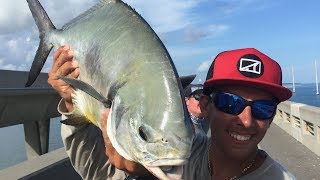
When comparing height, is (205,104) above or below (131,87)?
below

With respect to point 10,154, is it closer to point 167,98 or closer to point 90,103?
point 90,103

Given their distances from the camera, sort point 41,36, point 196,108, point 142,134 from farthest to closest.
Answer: point 196,108
point 41,36
point 142,134

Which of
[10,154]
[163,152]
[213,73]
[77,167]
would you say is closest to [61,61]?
[77,167]

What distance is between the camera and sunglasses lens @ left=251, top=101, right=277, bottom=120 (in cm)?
339

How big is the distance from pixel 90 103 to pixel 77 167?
0.71 meters

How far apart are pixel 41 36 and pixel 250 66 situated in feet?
5.23

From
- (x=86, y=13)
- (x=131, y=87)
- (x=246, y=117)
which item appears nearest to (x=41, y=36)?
(x=86, y=13)

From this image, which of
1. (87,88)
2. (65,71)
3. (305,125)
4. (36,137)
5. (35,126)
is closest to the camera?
(87,88)

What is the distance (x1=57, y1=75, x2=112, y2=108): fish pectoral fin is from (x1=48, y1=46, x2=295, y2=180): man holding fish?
0.24 metres

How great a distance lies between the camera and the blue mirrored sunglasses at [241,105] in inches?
133

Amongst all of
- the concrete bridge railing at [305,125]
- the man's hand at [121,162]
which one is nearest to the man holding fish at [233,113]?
the man's hand at [121,162]

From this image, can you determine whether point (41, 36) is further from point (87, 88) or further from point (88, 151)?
point (87, 88)

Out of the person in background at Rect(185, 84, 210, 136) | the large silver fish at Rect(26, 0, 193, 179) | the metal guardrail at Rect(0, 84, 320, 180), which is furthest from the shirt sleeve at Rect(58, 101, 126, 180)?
the metal guardrail at Rect(0, 84, 320, 180)

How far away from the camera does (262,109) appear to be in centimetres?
340
